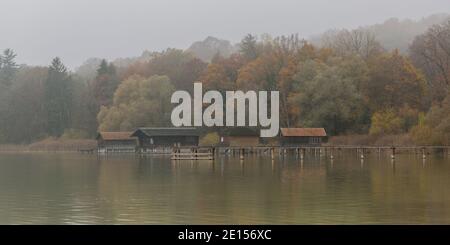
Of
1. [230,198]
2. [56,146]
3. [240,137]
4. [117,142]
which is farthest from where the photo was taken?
[56,146]

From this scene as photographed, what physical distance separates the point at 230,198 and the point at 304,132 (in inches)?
1912

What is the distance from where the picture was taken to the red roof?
74375 mm

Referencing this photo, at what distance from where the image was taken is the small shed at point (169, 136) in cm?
8138

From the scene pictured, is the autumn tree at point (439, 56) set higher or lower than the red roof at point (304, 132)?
higher

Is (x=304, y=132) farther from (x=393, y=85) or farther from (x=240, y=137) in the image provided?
(x=393, y=85)

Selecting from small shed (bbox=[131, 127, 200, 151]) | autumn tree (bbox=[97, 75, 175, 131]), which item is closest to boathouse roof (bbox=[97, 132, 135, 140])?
autumn tree (bbox=[97, 75, 175, 131])

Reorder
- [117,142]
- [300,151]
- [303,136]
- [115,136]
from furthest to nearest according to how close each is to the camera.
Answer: [117,142], [115,136], [303,136], [300,151]

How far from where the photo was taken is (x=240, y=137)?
81.9m

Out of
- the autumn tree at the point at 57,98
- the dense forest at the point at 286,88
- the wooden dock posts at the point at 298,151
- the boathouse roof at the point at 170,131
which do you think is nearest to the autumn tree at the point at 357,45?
the dense forest at the point at 286,88

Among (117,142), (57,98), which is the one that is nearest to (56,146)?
(57,98)

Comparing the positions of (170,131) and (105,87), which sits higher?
(105,87)

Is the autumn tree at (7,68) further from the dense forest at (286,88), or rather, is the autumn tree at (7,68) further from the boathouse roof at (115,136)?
the boathouse roof at (115,136)

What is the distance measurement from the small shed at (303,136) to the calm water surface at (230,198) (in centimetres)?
3329
